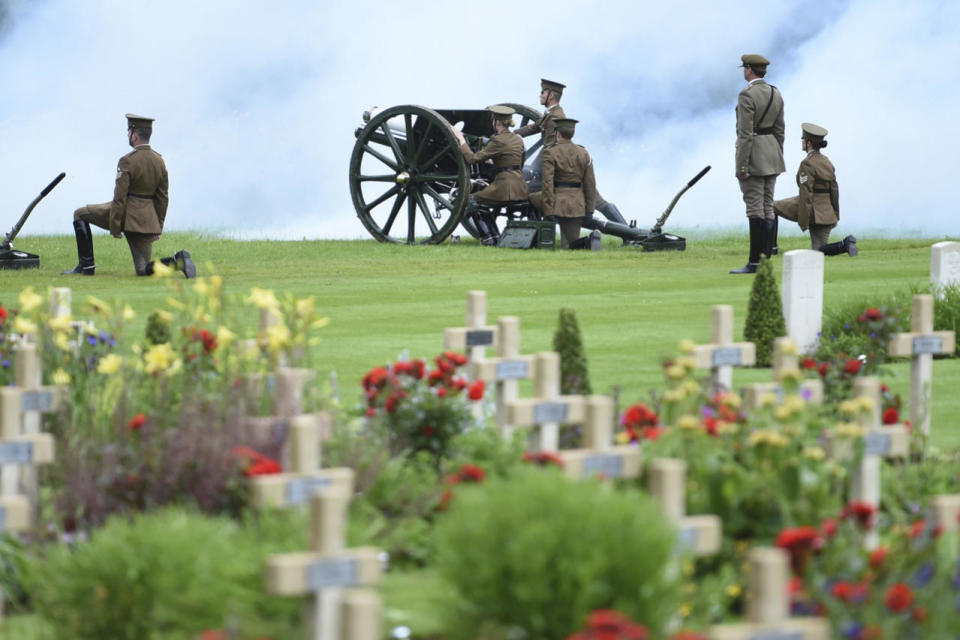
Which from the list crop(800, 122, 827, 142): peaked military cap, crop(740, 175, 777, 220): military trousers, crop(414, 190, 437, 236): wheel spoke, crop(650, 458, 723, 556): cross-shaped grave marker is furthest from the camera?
crop(414, 190, 437, 236): wheel spoke

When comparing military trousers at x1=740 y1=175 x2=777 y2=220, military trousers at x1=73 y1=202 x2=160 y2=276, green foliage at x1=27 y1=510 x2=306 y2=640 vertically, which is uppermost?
military trousers at x1=740 y1=175 x2=777 y2=220

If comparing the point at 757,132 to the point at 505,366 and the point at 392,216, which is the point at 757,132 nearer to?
the point at 392,216

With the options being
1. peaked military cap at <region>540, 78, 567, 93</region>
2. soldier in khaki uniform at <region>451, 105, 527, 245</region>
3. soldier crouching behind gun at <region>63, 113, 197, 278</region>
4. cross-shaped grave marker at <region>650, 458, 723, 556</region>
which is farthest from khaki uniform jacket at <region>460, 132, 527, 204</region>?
cross-shaped grave marker at <region>650, 458, 723, 556</region>

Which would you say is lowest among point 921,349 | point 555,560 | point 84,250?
point 555,560

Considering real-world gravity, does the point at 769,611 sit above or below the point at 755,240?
below

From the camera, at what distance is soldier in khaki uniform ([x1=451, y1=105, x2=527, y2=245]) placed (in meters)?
19.4

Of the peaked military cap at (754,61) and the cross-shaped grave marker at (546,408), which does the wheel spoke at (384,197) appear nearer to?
the peaked military cap at (754,61)

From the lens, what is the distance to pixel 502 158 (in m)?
19.5

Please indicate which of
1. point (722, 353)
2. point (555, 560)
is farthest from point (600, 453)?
point (722, 353)

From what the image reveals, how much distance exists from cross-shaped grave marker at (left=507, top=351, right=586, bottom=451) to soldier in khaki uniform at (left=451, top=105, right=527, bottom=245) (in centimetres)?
1449

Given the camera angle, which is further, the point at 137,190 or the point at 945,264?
the point at 137,190

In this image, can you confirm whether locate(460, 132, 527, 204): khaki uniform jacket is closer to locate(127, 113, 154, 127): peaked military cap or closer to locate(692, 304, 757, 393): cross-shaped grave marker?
locate(127, 113, 154, 127): peaked military cap

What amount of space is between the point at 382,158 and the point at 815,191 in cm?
574

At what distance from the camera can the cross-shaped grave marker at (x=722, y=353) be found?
625 centimetres
